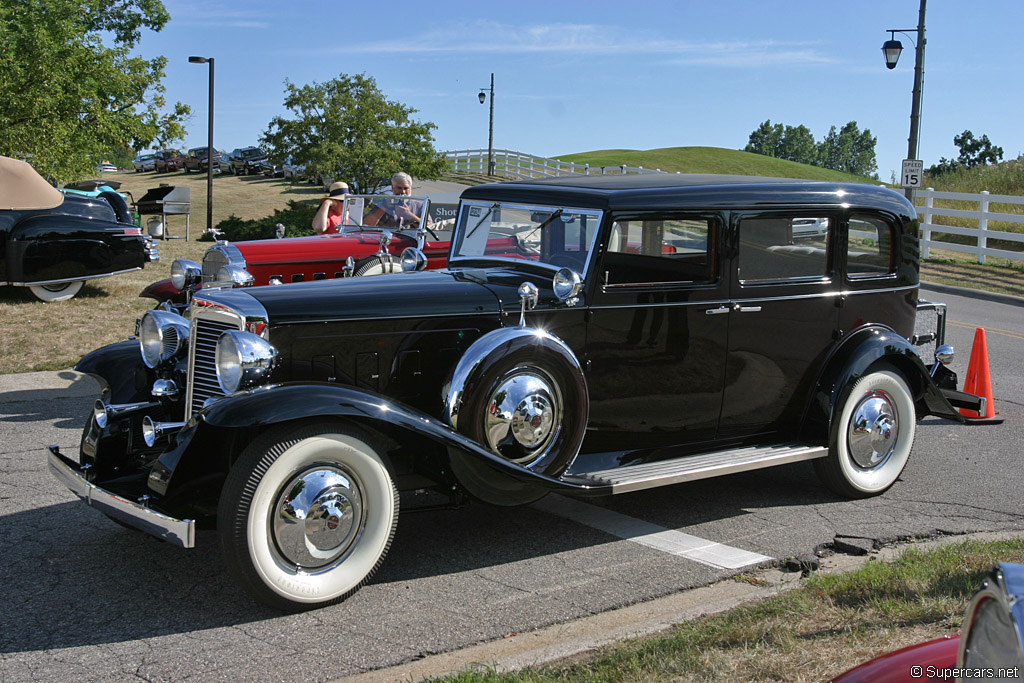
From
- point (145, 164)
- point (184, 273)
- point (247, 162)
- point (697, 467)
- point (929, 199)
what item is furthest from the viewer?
point (145, 164)

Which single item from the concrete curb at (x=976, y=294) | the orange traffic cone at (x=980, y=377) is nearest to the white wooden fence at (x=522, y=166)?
the concrete curb at (x=976, y=294)

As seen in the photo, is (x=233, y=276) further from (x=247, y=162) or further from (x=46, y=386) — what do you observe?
(x=247, y=162)

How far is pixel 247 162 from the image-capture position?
4928 cm

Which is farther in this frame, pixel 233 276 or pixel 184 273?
pixel 184 273

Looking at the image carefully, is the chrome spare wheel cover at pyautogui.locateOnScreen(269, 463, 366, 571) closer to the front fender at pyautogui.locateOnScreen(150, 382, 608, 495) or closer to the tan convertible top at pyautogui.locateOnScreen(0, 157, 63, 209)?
the front fender at pyautogui.locateOnScreen(150, 382, 608, 495)

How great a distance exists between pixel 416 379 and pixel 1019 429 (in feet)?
16.5

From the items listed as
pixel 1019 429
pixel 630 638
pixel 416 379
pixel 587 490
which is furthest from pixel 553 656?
pixel 1019 429

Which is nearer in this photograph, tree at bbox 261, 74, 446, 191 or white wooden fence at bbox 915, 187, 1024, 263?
white wooden fence at bbox 915, 187, 1024, 263

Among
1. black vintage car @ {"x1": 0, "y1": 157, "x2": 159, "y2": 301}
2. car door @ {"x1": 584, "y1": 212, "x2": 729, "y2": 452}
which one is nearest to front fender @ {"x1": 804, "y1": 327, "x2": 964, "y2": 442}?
car door @ {"x1": 584, "y1": 212, "x2": 729, "y2": 452}

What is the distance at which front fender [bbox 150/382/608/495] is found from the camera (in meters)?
3.73

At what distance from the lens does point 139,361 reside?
17.3 feet

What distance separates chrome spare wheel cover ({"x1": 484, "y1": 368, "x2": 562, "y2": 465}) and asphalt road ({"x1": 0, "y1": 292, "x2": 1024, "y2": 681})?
55 centimetres

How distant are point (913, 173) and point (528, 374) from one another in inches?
687

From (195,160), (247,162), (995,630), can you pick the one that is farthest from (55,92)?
(195,160)
